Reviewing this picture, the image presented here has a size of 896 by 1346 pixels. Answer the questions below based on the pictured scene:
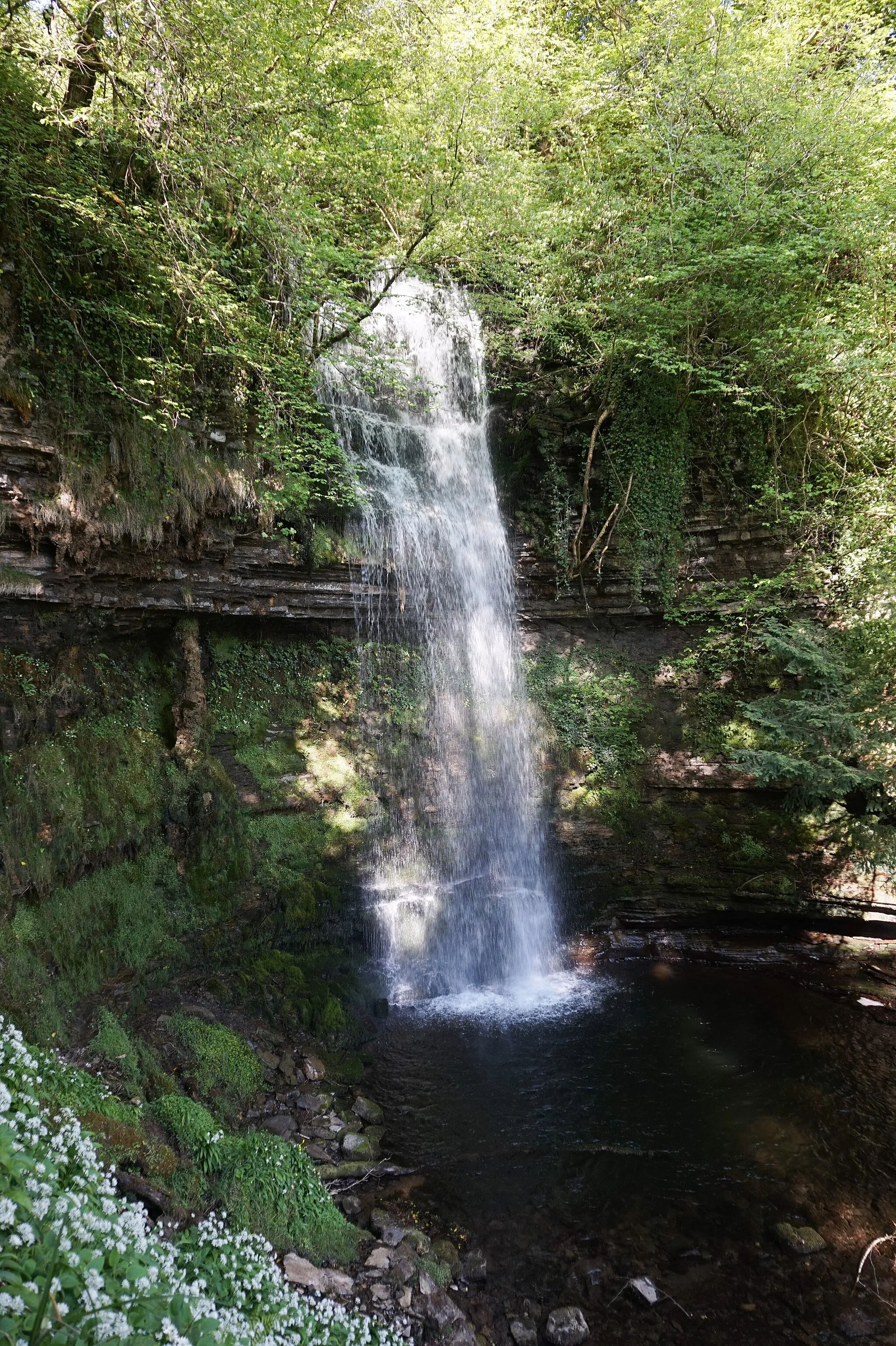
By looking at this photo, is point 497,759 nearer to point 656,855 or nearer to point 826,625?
point 656,855

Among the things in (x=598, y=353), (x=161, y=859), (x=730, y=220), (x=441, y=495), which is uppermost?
(x=730, y=220)

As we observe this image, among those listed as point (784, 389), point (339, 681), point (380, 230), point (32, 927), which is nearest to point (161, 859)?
point (32, 927)

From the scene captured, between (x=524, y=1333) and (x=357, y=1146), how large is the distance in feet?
6.39

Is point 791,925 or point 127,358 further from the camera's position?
point 791,925

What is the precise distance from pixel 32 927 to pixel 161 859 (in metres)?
1.65

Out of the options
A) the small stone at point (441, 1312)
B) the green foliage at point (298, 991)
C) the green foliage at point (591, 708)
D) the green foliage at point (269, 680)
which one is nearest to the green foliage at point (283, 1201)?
the small stone at point (441, 1312)

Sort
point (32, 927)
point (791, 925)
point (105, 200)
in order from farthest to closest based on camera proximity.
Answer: point (791, 925) < point (105, 200) < point (32, 927)

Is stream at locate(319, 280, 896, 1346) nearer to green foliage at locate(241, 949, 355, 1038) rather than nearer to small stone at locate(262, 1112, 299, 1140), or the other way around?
green foliage at locate(241, 949, 355, 1038)

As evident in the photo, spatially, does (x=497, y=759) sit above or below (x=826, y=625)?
below

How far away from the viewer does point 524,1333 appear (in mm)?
4570

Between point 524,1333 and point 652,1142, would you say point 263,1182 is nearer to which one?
point 524,1333

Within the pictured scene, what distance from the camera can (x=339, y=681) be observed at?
9883 mm

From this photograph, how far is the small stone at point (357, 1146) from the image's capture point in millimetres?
5922

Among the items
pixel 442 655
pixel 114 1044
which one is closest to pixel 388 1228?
pixel 114 1044
